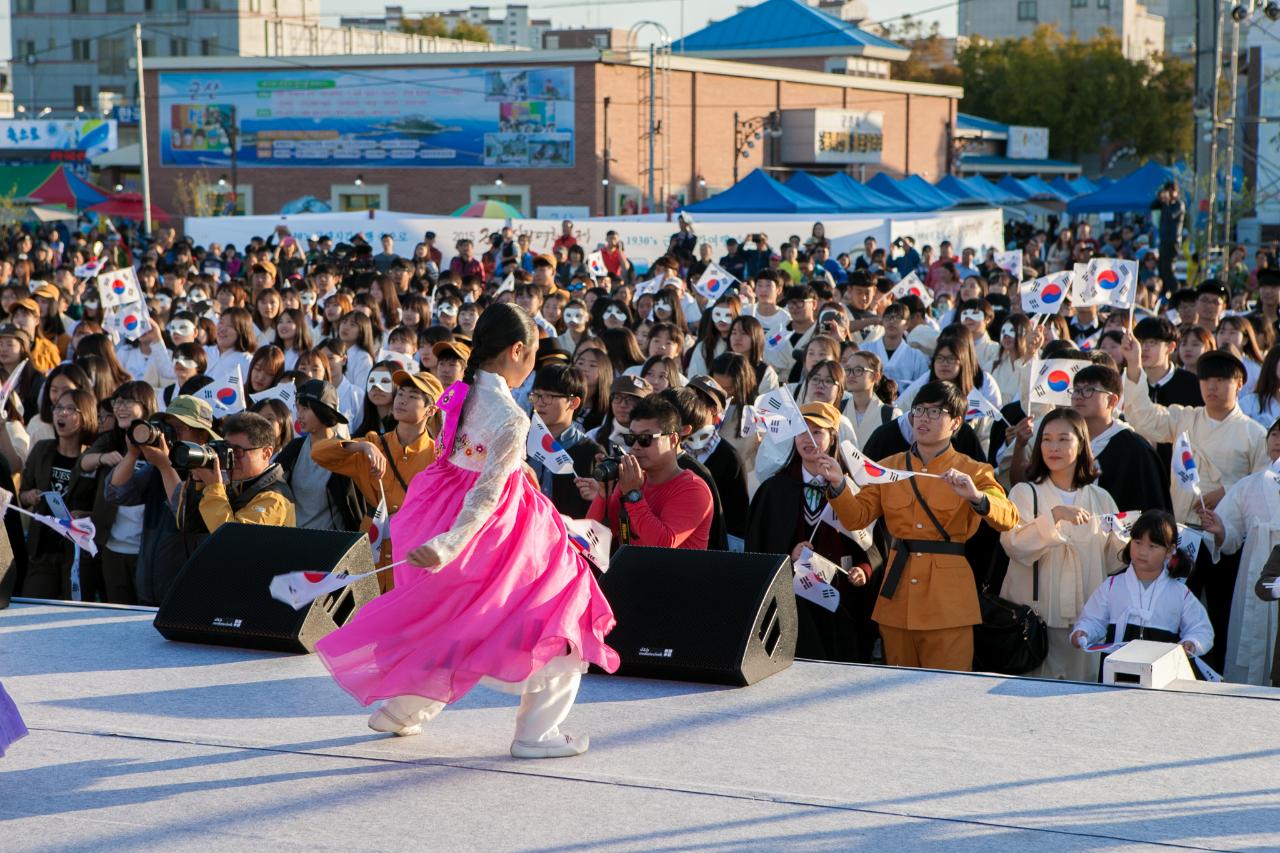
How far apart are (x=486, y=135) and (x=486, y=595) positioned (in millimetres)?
41855

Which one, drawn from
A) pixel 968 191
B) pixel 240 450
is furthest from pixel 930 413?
pixel 968 191

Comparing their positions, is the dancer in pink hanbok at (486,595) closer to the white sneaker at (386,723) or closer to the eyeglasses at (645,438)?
the white sneaker at (386,723)

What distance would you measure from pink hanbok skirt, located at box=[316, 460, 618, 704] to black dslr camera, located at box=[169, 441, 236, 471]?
6.36 ft

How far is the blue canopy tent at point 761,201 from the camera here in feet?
96.7

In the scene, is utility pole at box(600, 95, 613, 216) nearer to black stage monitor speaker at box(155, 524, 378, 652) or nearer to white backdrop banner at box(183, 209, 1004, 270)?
white backdrop banner at box(183, 209, 1004, 270)

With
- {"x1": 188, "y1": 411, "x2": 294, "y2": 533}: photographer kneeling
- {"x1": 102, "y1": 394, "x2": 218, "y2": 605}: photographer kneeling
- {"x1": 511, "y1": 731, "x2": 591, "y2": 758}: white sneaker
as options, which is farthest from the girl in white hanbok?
{"x1": 102, "y1": 394, "x2": 218, "y2": 605}: photographer kneeling

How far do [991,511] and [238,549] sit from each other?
2.85 m

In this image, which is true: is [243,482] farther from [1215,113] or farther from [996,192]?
[996,192]

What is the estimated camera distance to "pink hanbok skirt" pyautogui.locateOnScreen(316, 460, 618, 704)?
4.46 metres

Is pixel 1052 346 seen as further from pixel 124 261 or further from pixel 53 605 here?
pixel 124 261

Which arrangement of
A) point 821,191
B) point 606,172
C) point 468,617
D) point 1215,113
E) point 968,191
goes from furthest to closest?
point 606,172
point 968,191
point 821,191
point 1215,113
point 468,617

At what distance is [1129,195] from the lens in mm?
36688

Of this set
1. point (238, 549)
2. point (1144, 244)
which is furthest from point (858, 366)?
point (1144, 244)

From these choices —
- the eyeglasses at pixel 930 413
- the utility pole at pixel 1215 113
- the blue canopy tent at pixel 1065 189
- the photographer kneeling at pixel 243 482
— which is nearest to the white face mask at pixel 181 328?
the photographer kneeling at pixel 243 482
